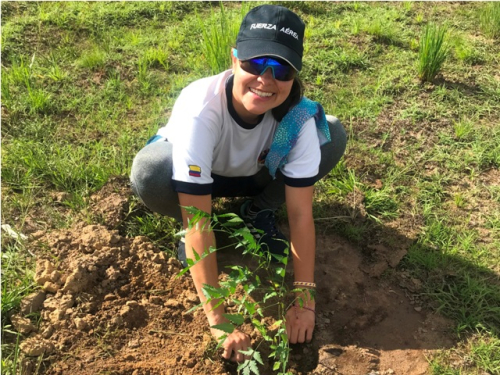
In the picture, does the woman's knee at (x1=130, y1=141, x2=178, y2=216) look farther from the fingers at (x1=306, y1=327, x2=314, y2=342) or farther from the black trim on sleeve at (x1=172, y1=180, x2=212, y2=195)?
the fingers at (x1=306, y1=327, x2=314, y2=342)

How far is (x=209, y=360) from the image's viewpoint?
202 cm

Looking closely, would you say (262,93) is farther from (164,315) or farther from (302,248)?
(164,315)

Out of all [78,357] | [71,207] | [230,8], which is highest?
[230,8]

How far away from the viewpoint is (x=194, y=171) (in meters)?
1.91

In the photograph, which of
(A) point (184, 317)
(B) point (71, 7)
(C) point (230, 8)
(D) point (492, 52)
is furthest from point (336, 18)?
(A) point (184, 317)

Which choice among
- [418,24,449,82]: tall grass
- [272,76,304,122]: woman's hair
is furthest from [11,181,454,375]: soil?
[418,24,449,82]: tall grass

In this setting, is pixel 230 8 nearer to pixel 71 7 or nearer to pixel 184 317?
pixel 71 7

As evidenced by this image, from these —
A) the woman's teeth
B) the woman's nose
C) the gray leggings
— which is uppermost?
the woman's nose

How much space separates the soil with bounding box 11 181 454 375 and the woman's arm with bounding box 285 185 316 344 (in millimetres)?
104

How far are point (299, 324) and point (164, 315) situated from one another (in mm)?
591

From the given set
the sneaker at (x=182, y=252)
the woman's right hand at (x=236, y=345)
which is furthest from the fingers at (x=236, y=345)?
the sneaker at (x=182, y=252)

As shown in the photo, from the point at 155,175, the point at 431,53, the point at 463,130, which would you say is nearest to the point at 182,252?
the point at 155,175

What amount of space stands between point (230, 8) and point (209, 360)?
315 cm

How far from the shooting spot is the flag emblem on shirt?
191cm
